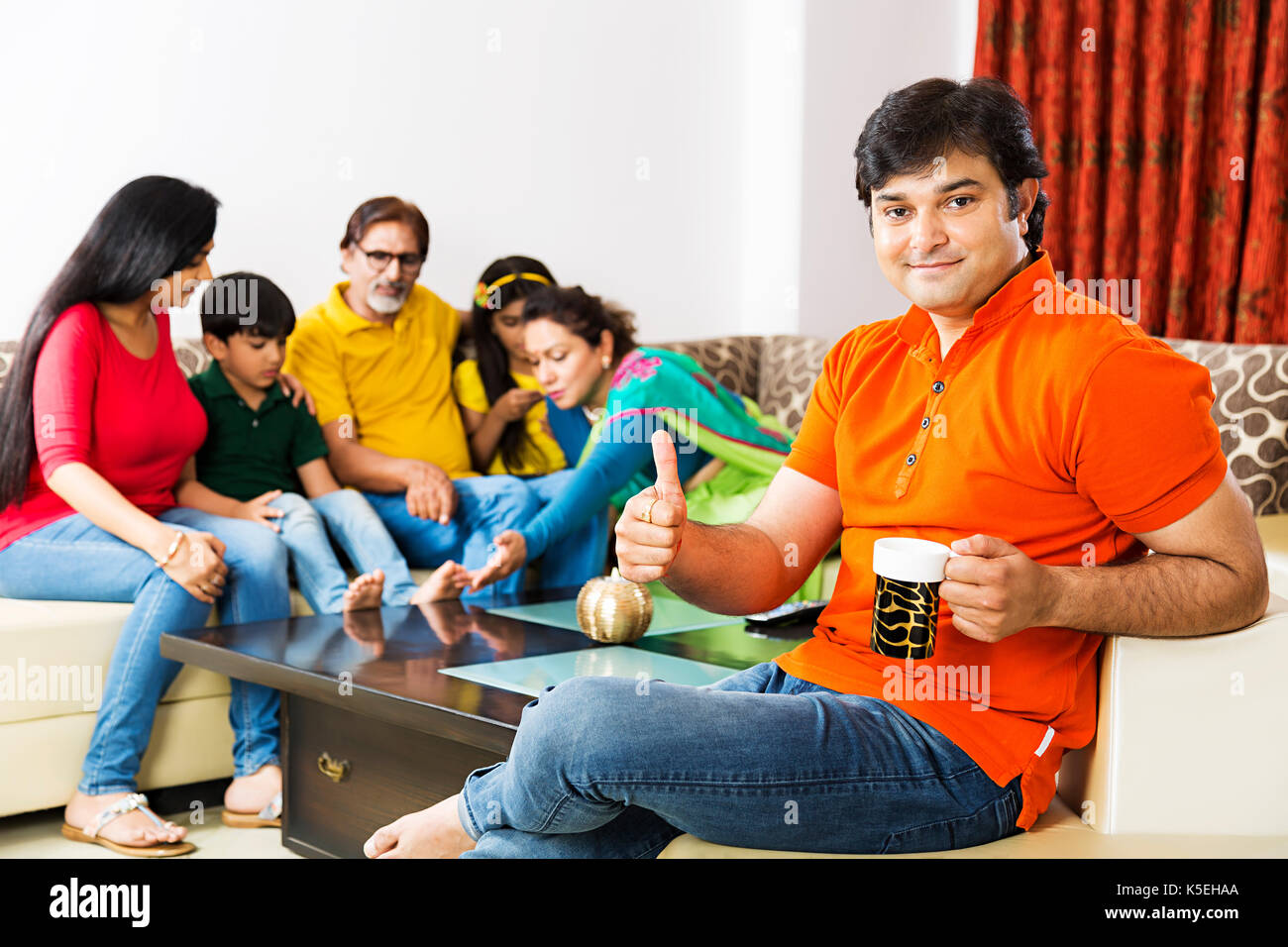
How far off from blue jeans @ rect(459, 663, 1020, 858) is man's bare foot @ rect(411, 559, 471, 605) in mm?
1188

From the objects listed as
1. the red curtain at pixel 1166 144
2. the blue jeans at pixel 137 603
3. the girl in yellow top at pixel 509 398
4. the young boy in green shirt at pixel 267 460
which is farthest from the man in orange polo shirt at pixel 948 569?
the red curtain at pixel 1166 144

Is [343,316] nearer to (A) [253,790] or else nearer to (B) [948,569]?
(A) [253,790]

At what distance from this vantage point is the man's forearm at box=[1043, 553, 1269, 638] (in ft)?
3.81

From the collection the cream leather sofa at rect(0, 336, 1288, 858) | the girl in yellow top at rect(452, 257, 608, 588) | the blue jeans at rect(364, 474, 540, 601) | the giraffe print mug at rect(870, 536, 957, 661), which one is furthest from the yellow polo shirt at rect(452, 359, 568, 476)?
the giraffe print mug at rect(870, 536, 957, 661)

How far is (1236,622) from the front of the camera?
121 centimetres

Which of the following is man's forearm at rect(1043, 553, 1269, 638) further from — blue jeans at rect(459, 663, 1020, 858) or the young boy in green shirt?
the young boy in green shirt

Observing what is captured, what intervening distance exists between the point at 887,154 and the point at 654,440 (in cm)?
37

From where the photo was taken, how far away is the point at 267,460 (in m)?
2.74

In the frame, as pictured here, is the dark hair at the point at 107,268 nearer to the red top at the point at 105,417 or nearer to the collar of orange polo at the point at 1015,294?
the red top at the point at 105,417

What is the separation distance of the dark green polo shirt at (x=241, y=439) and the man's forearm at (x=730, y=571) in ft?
5.12

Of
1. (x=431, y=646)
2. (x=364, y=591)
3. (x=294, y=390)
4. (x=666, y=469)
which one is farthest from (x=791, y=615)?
(x=294, y=390)

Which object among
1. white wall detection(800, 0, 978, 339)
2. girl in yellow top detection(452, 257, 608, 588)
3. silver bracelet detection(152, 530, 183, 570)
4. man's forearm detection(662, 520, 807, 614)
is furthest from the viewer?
white wall detection(800, 0, 978, 339)
